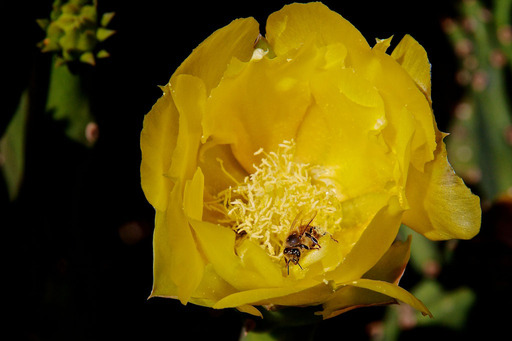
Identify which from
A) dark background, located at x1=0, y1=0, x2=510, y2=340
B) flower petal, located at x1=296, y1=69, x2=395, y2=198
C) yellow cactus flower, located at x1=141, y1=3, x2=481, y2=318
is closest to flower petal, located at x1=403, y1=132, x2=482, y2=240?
yellow cactus flower, located at x1=141, y1=3, x2=481, y2=318

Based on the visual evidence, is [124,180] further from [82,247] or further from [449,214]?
[449,214]

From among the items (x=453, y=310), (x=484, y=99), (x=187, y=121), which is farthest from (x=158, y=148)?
(x=484, y=99)

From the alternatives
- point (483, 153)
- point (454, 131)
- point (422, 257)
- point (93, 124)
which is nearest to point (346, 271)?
point (93, 124)

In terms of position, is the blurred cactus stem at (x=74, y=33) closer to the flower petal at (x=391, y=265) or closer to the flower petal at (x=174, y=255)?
the flower petal at (x=174, y=255)

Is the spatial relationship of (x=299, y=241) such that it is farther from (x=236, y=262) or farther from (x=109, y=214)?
(x=109, y=214)

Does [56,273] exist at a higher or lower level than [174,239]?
lower

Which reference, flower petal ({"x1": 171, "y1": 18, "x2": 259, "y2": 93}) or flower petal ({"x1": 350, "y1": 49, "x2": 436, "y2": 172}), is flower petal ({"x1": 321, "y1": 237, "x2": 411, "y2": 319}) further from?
flower petal ({"x1": 171, "y1": 18, "x2": 259, "y2": 93})
